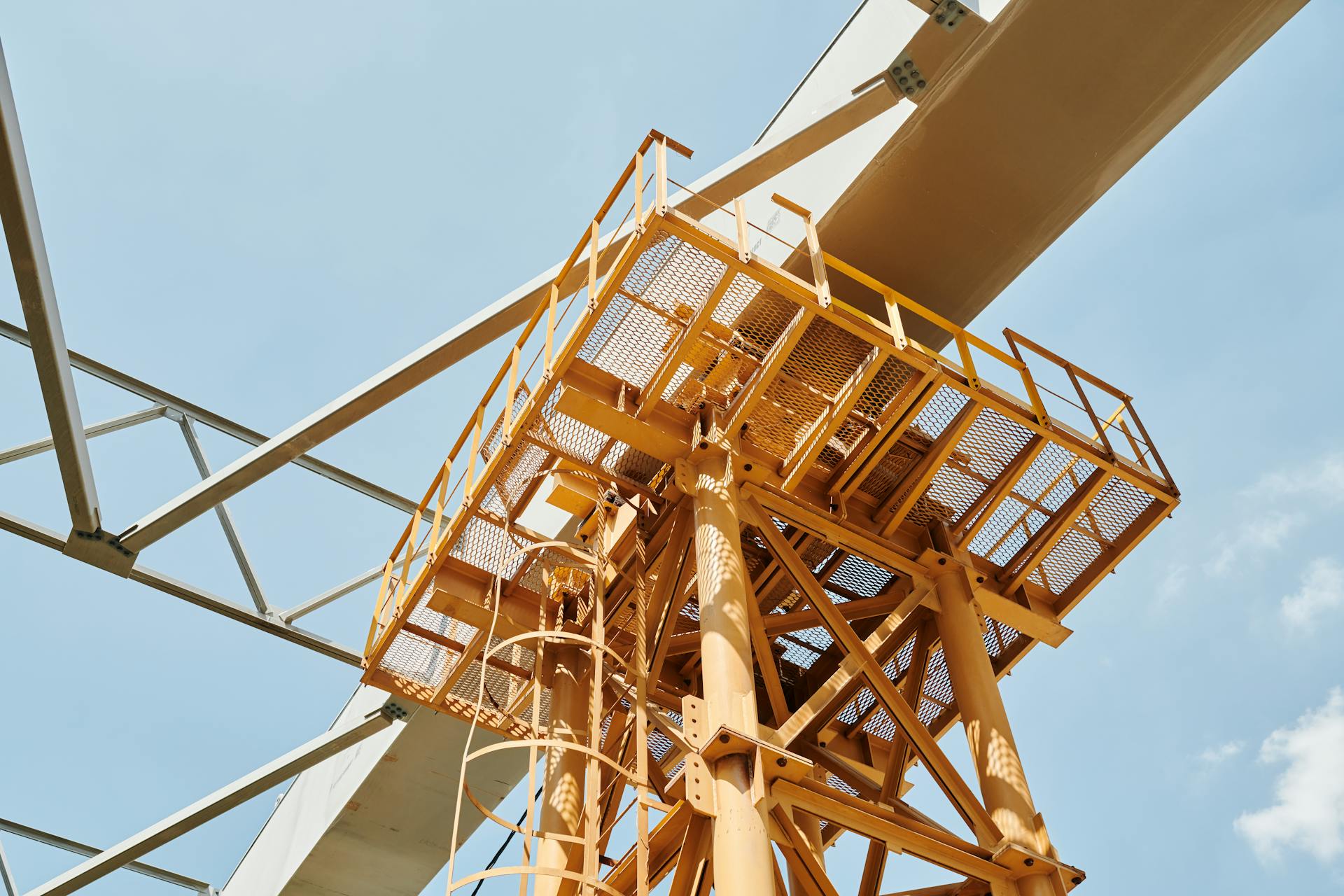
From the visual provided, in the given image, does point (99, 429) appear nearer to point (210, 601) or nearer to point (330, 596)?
point (210, 601)

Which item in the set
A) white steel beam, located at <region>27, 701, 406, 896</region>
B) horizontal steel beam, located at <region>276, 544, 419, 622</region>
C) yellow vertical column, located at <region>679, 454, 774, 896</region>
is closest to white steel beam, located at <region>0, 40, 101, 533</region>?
horizontal steel beam, located at <region>276, 544, 419, 622</region>

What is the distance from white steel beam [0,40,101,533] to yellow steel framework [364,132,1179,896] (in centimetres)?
314

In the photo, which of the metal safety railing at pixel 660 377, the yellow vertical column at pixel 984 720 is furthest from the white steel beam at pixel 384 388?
the yellow vertical column at pixel 984 720

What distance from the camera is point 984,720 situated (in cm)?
979

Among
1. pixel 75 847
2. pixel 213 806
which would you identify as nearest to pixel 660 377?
pixel 213 806

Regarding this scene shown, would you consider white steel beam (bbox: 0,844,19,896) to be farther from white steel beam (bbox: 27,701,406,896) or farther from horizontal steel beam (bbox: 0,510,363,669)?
horizontal steel beam (bbox: 0,510,363,669)

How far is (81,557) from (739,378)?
6436 mm

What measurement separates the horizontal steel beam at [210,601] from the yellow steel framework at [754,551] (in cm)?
139

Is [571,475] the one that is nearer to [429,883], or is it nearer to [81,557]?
[81,557]

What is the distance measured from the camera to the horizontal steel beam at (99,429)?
1225 centimetres

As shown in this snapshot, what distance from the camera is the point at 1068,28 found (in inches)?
400

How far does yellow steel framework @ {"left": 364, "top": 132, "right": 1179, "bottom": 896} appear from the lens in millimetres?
9031

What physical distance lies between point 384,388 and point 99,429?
3610mm

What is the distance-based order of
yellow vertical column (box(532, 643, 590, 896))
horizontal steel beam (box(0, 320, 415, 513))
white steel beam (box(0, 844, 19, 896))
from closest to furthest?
yellow vertical column (box(532, 643, 590, 896)) → horizontal steel beam (box(0, 320, 415, 513)) → white steel beam (box(0, 844, 19, 896))
